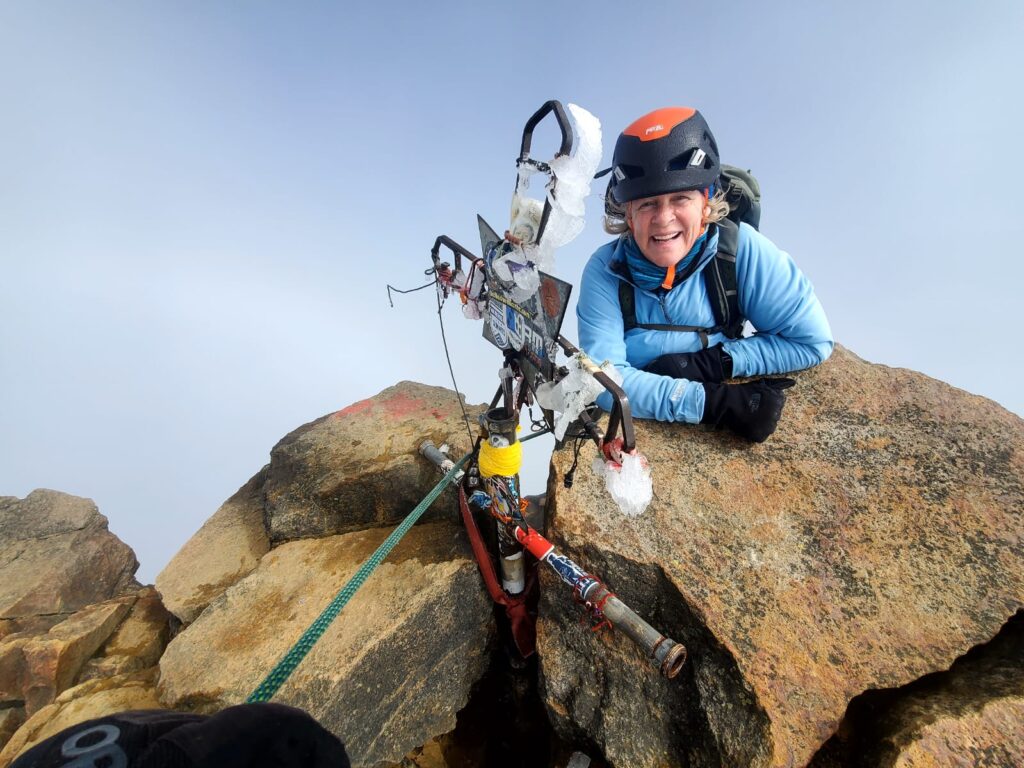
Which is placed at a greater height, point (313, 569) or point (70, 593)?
point (313, 569)

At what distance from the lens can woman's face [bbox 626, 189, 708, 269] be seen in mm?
3312

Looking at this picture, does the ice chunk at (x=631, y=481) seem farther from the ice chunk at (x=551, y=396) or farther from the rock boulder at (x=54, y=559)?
the rock boulder at (x=54, y=559)

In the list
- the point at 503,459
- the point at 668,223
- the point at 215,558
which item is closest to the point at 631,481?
the point at 503,459

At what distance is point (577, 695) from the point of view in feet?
10.7

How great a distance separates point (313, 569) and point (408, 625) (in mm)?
1221

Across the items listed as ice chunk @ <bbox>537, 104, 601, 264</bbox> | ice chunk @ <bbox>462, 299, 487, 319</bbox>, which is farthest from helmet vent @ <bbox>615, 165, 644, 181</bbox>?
ice chunk @ <bbox>462, 299, 487, 319</bbox>

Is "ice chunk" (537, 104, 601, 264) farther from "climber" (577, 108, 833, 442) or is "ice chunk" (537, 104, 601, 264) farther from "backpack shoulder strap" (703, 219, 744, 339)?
"backpack shoulder strap" (703, 219, 744, 339)

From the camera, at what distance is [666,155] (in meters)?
3.21

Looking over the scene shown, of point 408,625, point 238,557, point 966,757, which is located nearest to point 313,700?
point 408,625

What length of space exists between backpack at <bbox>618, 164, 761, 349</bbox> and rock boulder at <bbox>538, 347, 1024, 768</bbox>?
96 cm

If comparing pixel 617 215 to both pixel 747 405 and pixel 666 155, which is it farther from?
pixel 747 405

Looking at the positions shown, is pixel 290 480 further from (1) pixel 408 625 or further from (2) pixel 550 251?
(2) pixel 550 251

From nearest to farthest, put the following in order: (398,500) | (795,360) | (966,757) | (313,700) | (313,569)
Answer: (966,757) → (313,700) → (795,360) → (313,569) → (398,500)

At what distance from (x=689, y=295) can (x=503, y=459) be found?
2107mm
